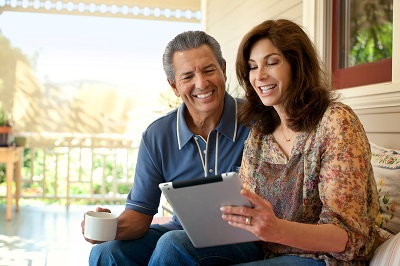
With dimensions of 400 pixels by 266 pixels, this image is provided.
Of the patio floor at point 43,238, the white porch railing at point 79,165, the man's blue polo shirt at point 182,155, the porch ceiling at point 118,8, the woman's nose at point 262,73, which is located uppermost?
the porch ceiling at point 118,8

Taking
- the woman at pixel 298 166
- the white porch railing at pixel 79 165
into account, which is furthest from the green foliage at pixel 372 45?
the white porch railing at pixel 79 165

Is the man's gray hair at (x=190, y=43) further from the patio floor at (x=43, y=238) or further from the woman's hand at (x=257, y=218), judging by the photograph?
the patio floor at (x=43, y=238)

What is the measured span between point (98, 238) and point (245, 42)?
77 centimetres

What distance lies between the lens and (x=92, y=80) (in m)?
7.93

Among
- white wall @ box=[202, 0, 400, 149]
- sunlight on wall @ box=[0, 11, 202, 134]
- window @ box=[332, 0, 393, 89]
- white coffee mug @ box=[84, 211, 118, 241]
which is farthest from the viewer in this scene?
sunlight on wall @ box=[0, 11, 202, 134]

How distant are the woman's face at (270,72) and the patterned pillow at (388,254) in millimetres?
514

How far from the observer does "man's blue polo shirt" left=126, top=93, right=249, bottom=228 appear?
201 centimetres

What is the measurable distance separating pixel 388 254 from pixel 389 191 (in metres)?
0.44

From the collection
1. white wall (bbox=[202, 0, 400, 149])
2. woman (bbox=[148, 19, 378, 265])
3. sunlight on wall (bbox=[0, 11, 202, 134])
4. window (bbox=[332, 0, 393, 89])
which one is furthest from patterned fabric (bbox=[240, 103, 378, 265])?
sunlight on wall (bbox=[0, 11, 202, 134])

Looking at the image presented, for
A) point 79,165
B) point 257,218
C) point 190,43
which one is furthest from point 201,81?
point 79,165

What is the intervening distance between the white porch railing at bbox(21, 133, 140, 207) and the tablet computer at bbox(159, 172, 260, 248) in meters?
5.38

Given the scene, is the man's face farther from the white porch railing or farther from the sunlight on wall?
the sunlight on wall

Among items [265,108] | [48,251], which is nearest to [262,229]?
[265,108]

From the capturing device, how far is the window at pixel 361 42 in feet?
7.82
